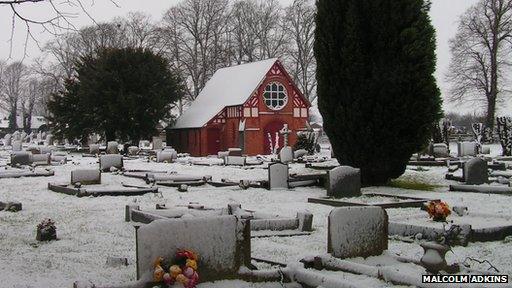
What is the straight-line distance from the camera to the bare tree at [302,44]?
56.7 meters

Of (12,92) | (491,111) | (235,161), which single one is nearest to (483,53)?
(491,111)

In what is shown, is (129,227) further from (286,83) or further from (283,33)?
(283,33)

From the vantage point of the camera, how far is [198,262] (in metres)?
6.70

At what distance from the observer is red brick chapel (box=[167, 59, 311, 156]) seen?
43.2 m

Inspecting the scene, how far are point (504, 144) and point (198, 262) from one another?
99.1ft

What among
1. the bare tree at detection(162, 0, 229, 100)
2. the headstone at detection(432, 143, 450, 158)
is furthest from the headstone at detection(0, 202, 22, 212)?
the bare tree at detection(162, 0, 229, 100)

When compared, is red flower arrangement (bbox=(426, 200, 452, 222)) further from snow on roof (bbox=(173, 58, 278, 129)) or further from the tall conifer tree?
snow on roof (bbox=(173, 58, 278, 129))

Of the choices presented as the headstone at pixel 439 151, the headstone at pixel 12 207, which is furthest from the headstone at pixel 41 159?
the headstone at pixel 439 151

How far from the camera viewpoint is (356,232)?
25.4 feet

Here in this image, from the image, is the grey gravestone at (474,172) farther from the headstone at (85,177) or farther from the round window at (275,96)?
the round window at (275,96)

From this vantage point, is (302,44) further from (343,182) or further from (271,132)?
(343,182)

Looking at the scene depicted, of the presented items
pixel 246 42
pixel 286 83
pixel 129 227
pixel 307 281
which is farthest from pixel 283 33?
pixel 307 281

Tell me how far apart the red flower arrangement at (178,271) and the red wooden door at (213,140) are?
1475 inches

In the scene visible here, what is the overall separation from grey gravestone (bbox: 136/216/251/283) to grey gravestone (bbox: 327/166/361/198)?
341 inches
